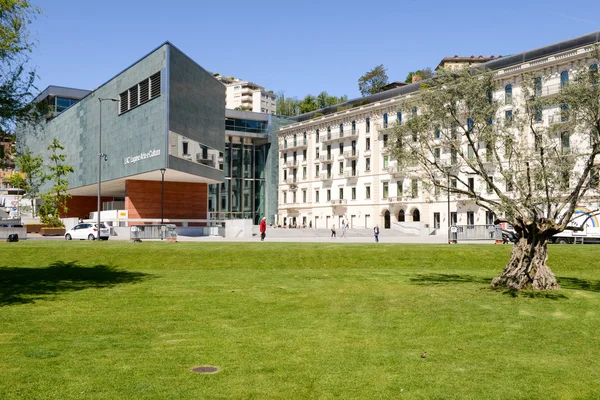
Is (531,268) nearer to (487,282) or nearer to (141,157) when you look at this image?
(487,282)

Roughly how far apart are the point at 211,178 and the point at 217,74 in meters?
124

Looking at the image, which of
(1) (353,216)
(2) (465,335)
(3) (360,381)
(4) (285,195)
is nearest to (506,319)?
(2) (465,335)

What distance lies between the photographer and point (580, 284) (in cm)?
1947

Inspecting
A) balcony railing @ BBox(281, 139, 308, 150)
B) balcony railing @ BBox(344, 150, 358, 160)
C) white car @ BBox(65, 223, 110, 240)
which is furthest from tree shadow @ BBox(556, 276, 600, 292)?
balcony railing @ BBox(281, 139, 308, 150)

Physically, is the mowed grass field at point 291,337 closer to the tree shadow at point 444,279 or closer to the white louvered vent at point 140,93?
the tree shadow at point 444,279

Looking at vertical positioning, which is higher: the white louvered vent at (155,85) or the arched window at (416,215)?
the white louvered vent at (155,85)

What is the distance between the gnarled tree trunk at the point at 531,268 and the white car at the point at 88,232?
37.6 metres

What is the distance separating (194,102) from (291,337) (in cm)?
4562

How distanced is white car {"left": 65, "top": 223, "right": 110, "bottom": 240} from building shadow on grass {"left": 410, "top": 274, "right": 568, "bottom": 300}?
109ft

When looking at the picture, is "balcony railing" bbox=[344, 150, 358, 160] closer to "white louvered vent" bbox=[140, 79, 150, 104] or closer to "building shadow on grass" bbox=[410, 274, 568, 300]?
"white louvered vent" bbox=[140, 79, 150, 104]

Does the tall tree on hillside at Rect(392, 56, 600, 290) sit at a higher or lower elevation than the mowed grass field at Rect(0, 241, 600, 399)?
higher

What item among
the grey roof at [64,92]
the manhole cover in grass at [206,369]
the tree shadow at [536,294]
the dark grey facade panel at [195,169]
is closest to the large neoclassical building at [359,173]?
the dark grey facade panel at [195,169]

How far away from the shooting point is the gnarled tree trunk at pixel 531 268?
16.4 meters

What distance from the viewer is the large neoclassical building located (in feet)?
221
